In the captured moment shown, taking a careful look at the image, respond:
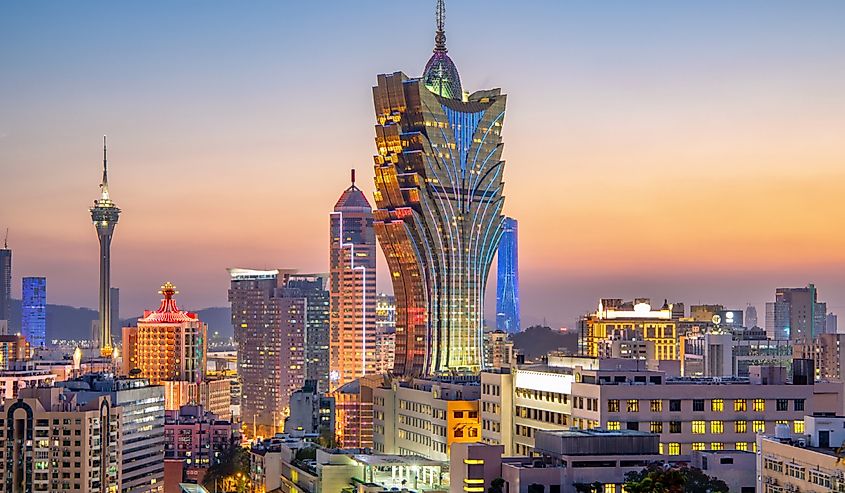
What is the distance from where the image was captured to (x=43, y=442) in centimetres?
17550

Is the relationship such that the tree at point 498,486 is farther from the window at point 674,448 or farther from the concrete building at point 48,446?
the concrete building at point 48,446

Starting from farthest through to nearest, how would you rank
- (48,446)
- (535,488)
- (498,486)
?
(48,446) → (498,486) → (535,488)

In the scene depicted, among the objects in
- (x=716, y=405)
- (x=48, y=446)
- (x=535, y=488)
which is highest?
(x=716, y=405)

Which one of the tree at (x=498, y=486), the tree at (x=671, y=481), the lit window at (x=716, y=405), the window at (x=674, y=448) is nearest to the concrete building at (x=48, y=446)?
the window at (x=674, y=448)

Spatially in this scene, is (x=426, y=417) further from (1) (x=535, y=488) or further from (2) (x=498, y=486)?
(1) (x=535, y=488)

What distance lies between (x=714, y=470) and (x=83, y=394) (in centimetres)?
11811

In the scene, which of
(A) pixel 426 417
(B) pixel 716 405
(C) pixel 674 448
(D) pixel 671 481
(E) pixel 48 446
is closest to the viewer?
(D) pixel 671 481

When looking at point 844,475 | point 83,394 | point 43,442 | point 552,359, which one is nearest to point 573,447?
point 844,475

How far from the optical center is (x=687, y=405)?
121375mm

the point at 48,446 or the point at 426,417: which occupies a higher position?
the point at 426,417

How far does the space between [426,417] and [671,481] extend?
8231cm

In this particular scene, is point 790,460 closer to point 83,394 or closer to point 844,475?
point 844,475

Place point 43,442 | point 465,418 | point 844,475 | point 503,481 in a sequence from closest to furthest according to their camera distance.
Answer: point 844,475 → point 503,481 → point 465,418 → point 43,442

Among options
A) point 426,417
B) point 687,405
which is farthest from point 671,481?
point 426,417
